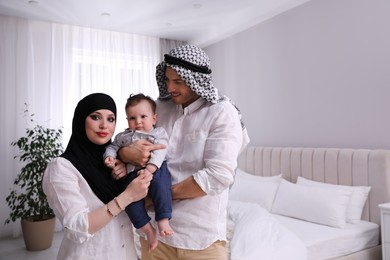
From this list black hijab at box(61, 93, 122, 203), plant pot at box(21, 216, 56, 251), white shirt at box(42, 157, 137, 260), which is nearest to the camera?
white shirt at box(42, 157, 137, 260)

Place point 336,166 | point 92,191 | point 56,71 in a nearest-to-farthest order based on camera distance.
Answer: point 92,191 → point 336,166 → point 56,71

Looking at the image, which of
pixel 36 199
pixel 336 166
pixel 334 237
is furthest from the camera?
pixel 36 199

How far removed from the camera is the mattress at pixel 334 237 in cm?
231

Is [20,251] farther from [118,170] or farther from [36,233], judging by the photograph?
[118,170]

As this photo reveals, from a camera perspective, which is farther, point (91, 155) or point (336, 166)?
point (336, 166)

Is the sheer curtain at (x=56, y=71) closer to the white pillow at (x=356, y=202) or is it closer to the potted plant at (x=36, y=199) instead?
the potted plant at (x=36, y=199)

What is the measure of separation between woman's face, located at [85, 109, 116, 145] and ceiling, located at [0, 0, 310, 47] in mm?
2918

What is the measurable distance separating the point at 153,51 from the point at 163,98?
3.92 meters

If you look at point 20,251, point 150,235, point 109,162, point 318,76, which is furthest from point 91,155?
point 20,251

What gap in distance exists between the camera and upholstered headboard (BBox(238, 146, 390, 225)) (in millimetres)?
2699

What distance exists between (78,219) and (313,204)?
230 centimetres

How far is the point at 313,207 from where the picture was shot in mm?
2812

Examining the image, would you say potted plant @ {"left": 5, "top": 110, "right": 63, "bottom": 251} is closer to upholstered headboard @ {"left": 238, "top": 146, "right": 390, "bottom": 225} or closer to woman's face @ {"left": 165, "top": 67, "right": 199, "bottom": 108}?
upholstered headboard @ {"left": 238, "top": 146, "right": 390, "bottom": 225}

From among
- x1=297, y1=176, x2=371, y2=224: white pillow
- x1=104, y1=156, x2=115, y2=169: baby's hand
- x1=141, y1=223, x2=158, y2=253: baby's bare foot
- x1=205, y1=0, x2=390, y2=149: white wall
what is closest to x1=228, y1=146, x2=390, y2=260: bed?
x1=297, y1=176, x2=371, y2=224: white pillow
